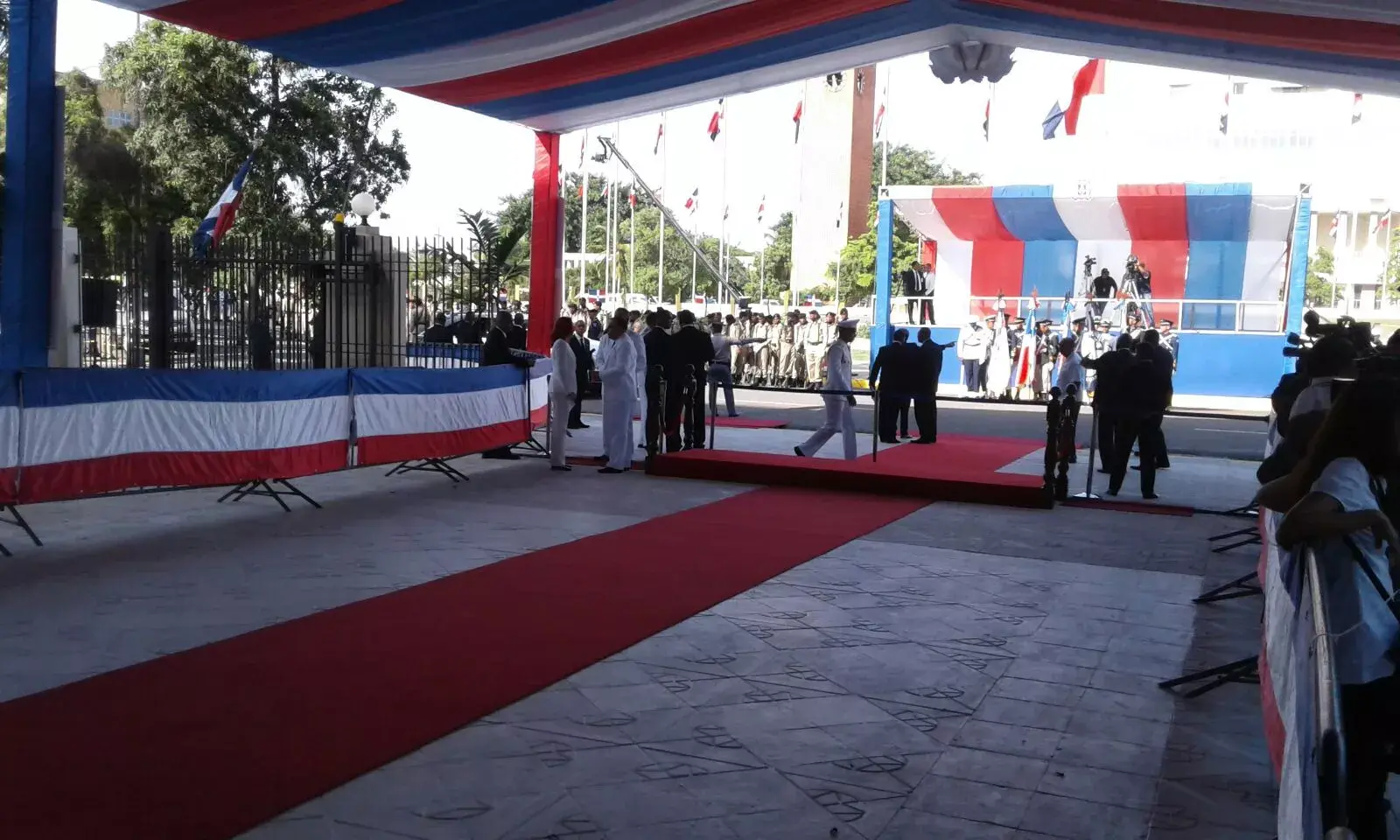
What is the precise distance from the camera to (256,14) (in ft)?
33.2

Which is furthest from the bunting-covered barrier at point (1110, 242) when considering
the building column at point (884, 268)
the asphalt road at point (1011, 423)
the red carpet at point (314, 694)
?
the red carpet at point (314, 694)

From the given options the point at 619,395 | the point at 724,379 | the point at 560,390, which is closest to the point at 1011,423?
the point at 724,379

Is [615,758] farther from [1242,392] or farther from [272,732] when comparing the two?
[1242,392]

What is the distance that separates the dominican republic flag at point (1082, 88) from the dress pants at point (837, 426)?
1136 centimetres

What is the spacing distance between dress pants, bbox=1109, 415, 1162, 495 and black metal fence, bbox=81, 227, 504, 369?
669cm

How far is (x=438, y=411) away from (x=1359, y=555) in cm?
911

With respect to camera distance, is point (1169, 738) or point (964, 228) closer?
point (1169, 738)

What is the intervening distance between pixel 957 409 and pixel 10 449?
57.0 ft

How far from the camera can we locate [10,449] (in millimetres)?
7496

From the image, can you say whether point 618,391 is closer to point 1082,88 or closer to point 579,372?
point 579,372

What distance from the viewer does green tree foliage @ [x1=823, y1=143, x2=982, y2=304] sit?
48062mm

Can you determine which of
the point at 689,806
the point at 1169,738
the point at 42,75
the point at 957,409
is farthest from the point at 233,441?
the point at 957,409

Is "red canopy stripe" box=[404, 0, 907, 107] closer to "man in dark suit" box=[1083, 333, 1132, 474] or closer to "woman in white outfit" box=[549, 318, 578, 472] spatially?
"woman in white outfit" box=[549, 318, 578, 472]

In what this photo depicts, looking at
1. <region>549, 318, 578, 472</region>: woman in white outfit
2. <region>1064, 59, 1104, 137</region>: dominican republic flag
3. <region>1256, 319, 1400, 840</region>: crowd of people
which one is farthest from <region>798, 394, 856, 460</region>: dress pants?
<region>1064, 59, 1104, 137</region>: dominican republic flag
